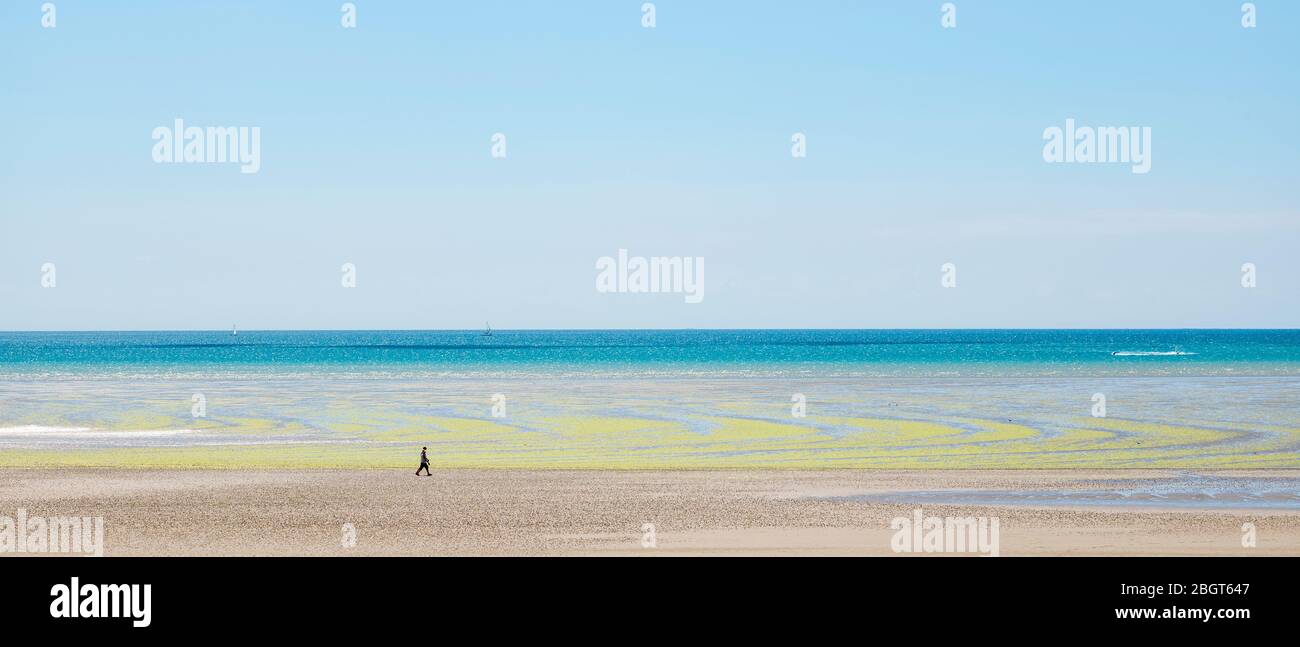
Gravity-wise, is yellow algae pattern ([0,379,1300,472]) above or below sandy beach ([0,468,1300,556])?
below

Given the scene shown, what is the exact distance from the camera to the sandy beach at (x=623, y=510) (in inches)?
736

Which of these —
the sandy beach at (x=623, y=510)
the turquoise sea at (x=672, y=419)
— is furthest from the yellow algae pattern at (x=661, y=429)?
the sandy beach at (x=623, y=510)

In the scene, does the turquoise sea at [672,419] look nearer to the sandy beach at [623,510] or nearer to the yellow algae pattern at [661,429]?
the yellow algae pattern at [661,429]

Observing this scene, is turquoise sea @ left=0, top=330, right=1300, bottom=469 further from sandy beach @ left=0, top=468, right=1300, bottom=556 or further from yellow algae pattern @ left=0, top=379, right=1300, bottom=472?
sandy beach @ left=0, top=468, right=1300, bottom=556

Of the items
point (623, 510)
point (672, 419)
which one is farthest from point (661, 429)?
point (623, 510)

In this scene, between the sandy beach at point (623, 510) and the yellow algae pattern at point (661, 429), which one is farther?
the yellow algae pattern at point (661, 429)

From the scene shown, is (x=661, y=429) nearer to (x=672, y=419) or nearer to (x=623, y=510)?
(x=672, y=419)

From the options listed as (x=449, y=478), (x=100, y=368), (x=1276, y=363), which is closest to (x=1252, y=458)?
(x=449, y=478)

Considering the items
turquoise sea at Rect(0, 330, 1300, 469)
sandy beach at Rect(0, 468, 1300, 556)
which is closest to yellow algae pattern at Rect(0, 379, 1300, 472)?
turquoise sea at Rect(0, 330, 1300, 469)

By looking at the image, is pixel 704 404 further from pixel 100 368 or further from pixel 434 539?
pixel 100 368

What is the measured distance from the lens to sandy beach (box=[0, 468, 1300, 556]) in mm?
18703
